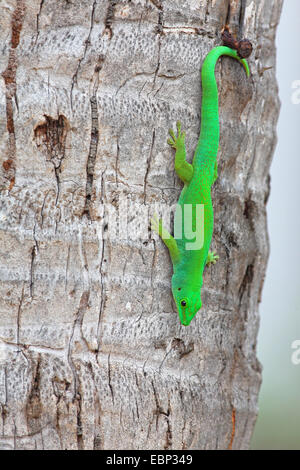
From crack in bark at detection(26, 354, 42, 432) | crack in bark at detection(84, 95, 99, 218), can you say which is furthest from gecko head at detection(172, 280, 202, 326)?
crack in bark at detection(26, 354, 42, 432)

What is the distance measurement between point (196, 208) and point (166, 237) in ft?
0.69

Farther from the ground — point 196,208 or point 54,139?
point 54,139

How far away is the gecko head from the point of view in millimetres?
2188

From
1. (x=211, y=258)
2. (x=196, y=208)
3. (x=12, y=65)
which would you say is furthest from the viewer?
(x=211, y=258)

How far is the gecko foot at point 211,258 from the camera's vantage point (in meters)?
2.46

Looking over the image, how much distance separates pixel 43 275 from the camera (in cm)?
201

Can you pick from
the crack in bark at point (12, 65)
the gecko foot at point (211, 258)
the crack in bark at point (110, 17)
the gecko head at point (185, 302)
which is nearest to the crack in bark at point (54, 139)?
the crack in bark at point (12, 65)

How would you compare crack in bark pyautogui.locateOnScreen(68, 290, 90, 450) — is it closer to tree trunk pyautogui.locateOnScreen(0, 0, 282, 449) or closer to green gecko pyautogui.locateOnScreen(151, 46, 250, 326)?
tree trunk pyautogui.locateOnScreen(0, 0, 282, 449)

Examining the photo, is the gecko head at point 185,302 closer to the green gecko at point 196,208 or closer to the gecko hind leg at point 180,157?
the green gecko at point 196,208

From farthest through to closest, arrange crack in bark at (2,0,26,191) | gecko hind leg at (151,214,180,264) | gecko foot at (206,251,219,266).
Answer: gecko foot at (206,251,219,266)
gecko hind leg at (151,214,180,264)
crack in bark at (2,0,26,191)

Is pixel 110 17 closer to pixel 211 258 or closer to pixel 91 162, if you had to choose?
pixel 91 162

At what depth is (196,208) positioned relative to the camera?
7.60 feet

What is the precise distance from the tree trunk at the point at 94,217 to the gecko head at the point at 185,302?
5 centimetres

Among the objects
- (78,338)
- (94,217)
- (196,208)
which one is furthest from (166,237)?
(78,338)
